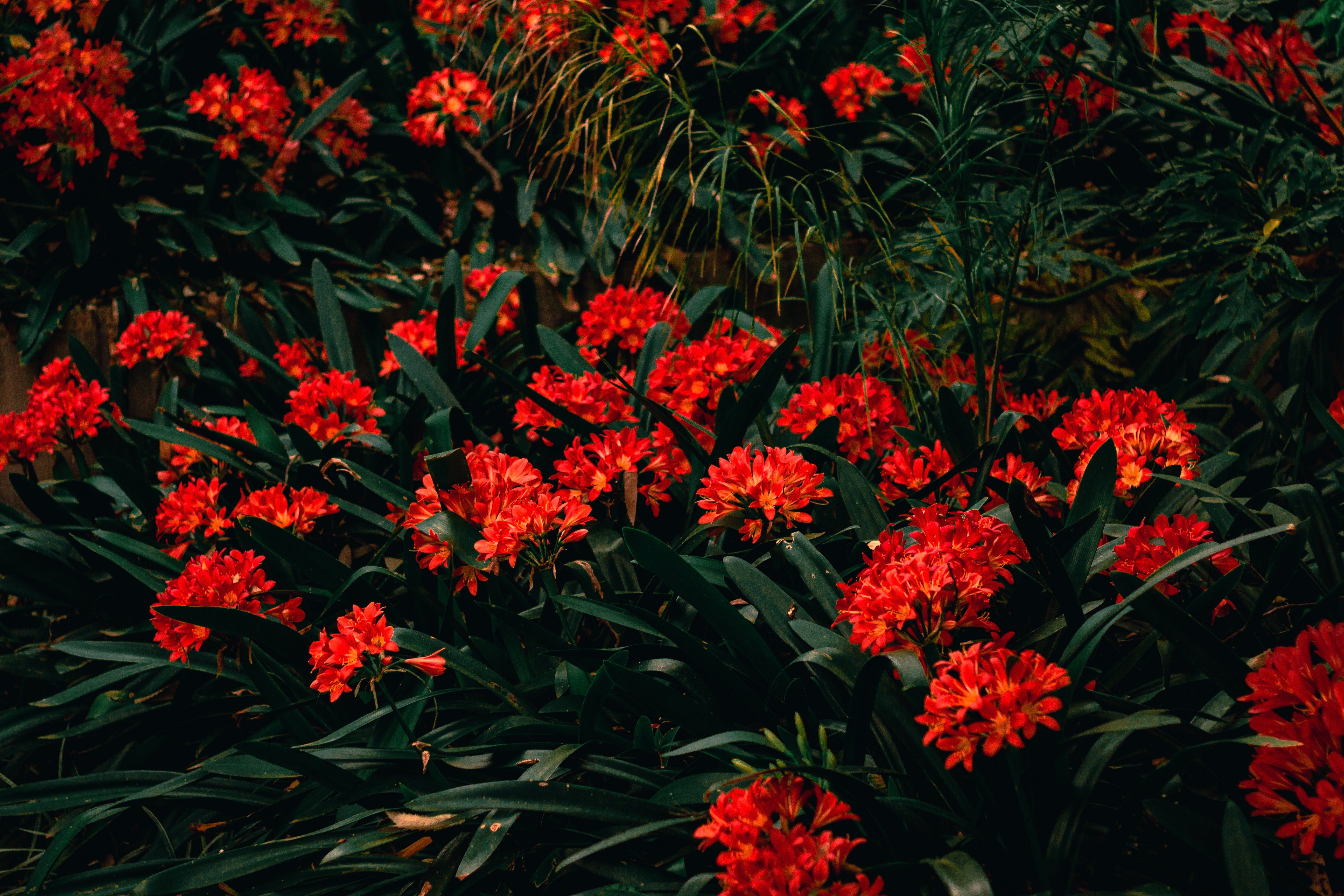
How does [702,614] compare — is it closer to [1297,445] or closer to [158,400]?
[1297,445]

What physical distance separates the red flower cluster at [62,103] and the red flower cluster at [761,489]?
2.10 m

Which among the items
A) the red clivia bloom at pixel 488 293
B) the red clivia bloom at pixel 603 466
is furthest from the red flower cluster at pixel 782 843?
the red clivia bloom at pixel 488 293

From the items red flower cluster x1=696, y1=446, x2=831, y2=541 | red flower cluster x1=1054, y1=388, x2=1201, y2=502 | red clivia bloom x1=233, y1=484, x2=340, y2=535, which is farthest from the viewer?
red clivia bloom x1=233, y1=484, x2=340, y2=535

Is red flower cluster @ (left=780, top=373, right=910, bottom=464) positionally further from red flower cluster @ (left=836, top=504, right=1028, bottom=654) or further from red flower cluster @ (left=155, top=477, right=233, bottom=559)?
red flower cluster @ (left=155, top=477, right=233, bottom=559)

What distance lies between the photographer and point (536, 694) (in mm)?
1323

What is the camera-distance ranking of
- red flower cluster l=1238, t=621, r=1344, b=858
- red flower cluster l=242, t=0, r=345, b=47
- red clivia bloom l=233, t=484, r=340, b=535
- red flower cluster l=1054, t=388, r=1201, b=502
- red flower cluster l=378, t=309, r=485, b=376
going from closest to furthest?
red flower cluster l=1238, t=621, r=1344, b=858
red flower cluster l=1054, t=388, r=1201, b=502
red clivia bloom l=233, t=484, r=340, b=535
red flower cluster l=378, t=309, r=485, b=376
red flower cluster l=242, t=0, r=345, b=47

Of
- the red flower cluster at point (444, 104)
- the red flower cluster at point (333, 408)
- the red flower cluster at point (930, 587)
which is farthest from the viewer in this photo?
the red flower cluster at point (444, 104)

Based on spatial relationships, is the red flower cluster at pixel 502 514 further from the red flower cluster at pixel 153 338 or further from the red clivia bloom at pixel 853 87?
the red clivia bloom at pixel 853 87

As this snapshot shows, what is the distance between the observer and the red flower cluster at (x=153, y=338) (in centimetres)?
210

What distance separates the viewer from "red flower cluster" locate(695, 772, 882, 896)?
2.62ft

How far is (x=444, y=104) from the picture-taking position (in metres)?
2.59

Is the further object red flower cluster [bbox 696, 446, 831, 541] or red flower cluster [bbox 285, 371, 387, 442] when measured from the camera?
red flower cluster [bbox 285, 371, 387, 442]

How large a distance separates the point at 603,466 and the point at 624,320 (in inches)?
26.9

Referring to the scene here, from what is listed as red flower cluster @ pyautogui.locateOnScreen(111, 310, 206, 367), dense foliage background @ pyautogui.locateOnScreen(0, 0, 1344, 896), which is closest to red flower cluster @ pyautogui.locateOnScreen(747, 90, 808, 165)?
dense foliage background @ pyautogui.locateOnScreen(0, 0, 1344, 896)
